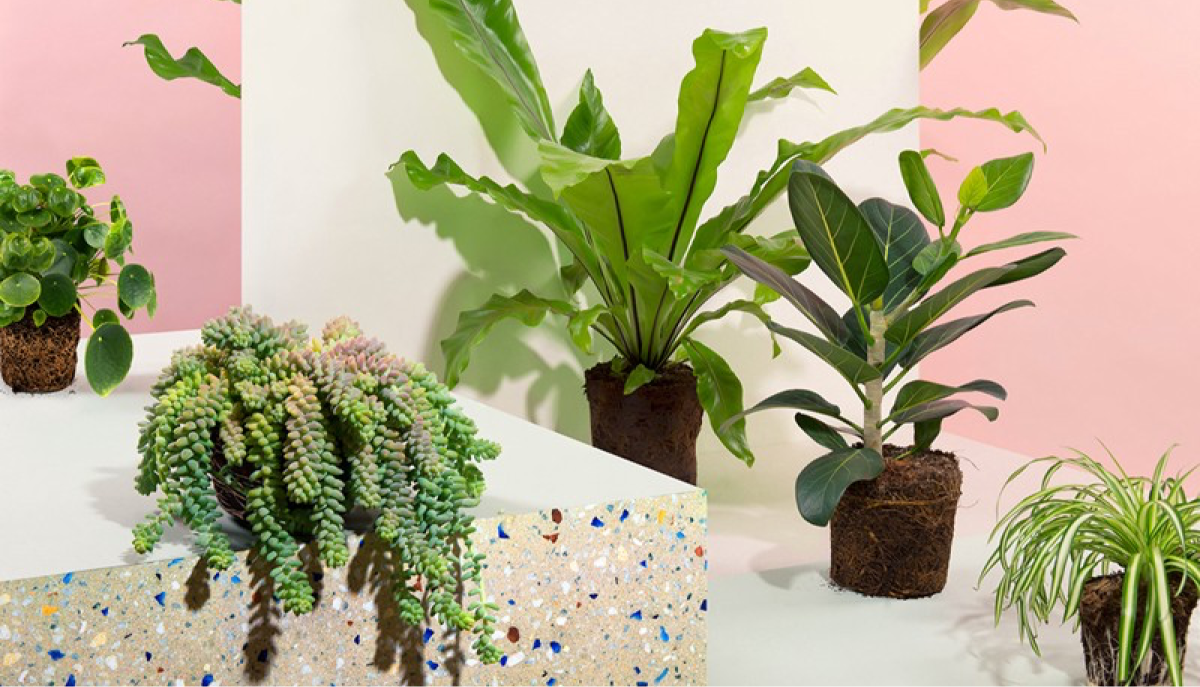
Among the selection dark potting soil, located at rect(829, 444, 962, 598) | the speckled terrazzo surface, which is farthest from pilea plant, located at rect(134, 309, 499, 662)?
dark potting soil, located at rect(829, 444, 962, 598)

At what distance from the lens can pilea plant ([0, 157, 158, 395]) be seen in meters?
2.03

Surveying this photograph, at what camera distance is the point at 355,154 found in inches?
111

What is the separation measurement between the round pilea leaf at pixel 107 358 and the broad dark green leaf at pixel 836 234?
1.06 meters

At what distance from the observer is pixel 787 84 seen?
3.10 m

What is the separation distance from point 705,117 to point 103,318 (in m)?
1.31

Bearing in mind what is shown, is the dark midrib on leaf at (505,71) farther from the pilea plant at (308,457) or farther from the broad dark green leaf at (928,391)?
the pilea plant at (308,457)

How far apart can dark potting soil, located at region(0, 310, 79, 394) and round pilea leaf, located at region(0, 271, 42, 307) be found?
0.24ft

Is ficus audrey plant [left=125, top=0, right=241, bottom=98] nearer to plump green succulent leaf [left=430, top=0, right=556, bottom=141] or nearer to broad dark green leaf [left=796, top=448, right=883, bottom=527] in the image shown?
plump green succulent leaf [left=430, top=0, right=556, bottom=141]

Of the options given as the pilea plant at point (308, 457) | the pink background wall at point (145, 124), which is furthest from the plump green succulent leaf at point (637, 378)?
the pink background wall at point (145, 124)

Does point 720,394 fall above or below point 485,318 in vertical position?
below

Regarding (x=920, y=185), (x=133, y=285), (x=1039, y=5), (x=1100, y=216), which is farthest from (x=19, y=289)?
(x=1100, y=216)

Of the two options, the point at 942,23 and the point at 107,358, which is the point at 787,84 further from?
the point at 107,358

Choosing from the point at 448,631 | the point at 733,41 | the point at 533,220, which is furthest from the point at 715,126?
the point at 448,631

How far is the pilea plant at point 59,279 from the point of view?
Answer: 2.03 m
